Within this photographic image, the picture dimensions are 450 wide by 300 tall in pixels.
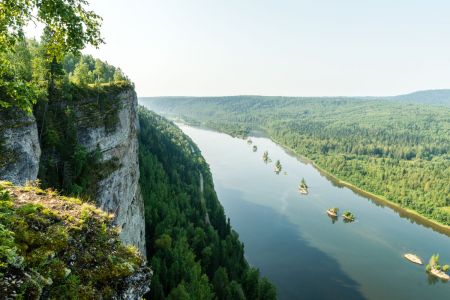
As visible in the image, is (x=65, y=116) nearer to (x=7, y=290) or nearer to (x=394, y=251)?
(x=7, y=290)

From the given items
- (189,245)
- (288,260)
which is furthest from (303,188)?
(189,245)

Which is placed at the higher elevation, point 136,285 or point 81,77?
point 81,77

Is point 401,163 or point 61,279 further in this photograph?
point 401,163

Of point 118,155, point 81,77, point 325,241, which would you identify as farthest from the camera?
point 325,241

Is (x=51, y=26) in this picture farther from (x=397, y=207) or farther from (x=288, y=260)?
(x=397, y=207)

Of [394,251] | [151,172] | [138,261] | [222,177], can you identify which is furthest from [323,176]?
[138,261]

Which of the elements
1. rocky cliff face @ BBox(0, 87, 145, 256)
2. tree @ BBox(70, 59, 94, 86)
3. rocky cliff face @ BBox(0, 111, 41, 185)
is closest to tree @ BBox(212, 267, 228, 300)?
rocky cliff face @ BBox(0, 87, 145, 256)

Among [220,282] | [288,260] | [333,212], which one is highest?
[220,282]
